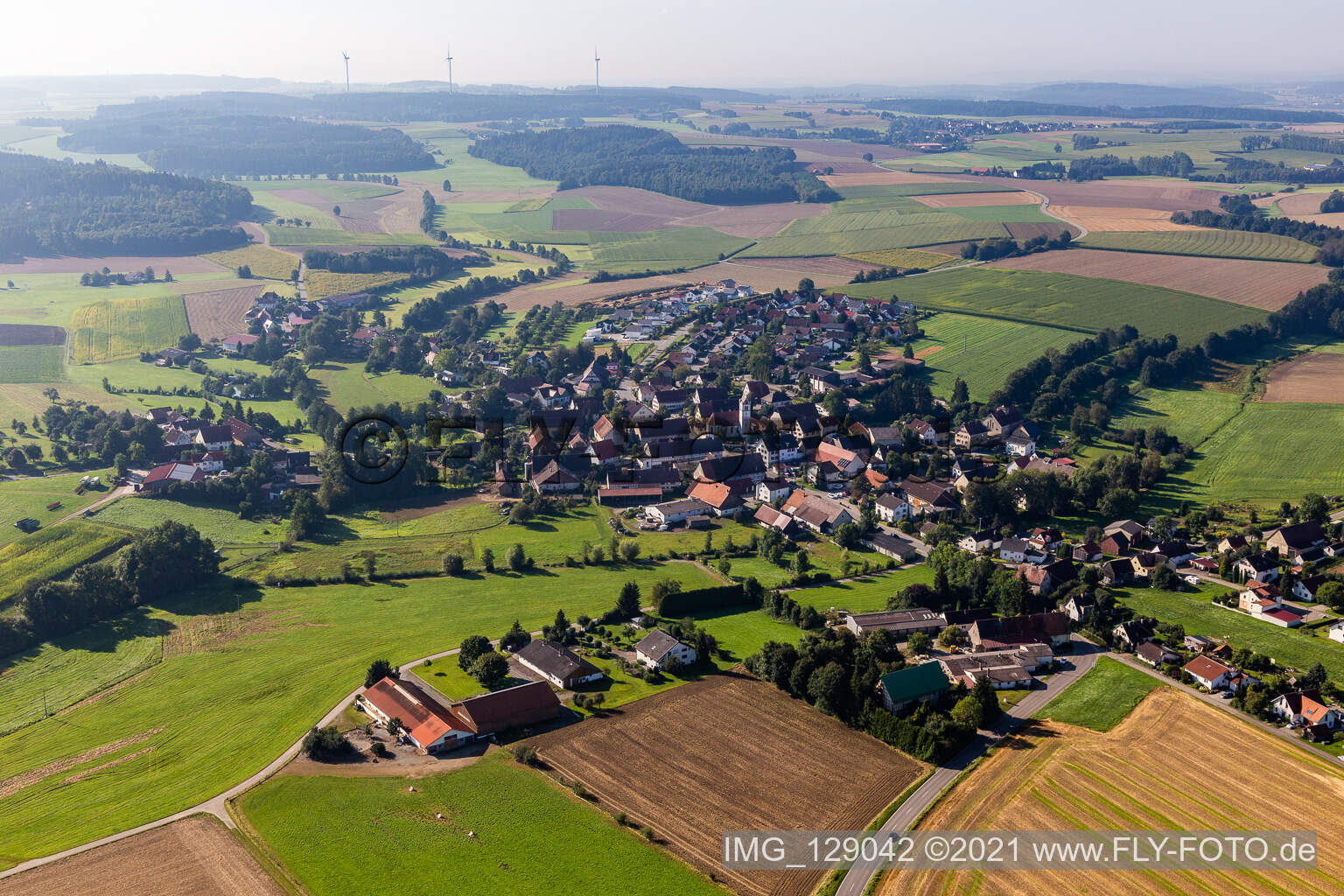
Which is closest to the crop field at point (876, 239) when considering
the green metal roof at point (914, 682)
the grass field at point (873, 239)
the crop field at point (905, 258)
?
the grass field at point (873, 239)

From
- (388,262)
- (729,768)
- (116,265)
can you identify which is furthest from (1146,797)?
(116,265)

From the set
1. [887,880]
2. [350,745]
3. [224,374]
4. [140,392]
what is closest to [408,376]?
[224,374]

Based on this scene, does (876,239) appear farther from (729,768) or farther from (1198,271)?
(729,768)

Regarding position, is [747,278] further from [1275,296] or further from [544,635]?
[544,635]

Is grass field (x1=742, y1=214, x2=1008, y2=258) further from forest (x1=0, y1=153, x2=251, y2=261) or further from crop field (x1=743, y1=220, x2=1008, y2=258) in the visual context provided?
forest (x1=0, y1=153, x2=251, y2=261)

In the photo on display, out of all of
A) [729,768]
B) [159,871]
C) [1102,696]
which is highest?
[1102,696]
